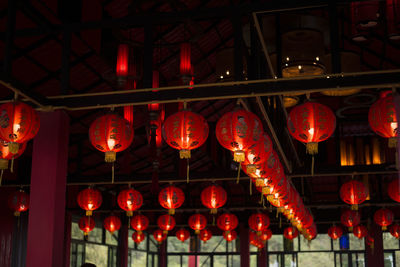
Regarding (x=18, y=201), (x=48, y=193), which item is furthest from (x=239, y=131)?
(x=18, y=201)

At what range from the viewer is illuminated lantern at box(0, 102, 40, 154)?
4652 mm

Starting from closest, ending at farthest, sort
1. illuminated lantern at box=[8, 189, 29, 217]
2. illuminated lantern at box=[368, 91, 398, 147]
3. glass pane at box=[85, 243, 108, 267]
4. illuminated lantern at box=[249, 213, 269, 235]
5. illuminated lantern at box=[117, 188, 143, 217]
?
illuminated lantern at box=[368, 91, 398, 147]
illuminated lantern at box=[117, 188, 143, 217]
illuminated lantern at box=[8, 189, 29, 217]
illuminated lantern at box=[249, 213, 269, 235]
glass pane at box=[85, 243, 108, 267]

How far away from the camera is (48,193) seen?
5398 millimetres

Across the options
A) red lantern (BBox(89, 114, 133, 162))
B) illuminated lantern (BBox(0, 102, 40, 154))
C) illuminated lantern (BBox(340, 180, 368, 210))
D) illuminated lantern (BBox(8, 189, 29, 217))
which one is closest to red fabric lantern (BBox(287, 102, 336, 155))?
red lantern (BBox(89, 114, 133, 162))

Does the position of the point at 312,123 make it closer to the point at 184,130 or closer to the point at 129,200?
the point at 184,130

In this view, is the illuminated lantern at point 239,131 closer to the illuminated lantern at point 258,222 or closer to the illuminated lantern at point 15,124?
the illuminated lantern at point 15,124

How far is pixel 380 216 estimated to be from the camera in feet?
40.7

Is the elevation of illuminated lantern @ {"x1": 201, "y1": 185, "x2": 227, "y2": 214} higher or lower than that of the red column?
higher

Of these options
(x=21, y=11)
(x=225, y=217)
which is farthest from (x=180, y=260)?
(x=21, y=11)

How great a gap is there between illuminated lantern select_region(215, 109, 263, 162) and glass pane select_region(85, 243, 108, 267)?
10369 mm

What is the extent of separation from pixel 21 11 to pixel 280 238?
49.9 feet

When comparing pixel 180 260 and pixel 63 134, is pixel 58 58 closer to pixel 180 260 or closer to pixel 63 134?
pixel 63 134

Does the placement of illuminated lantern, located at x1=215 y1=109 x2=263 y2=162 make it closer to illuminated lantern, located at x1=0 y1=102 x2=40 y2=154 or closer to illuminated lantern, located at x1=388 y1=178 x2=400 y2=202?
illuminated lantern, located at x1=0 y1=102 x2=40 y2=154

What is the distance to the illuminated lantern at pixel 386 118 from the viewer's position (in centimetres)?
509
